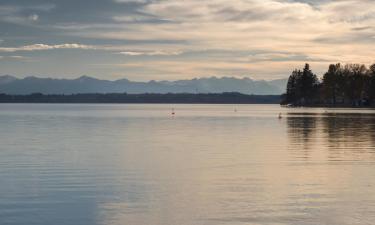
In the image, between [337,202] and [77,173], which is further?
[77,173]

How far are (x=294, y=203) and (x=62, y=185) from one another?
951 centimetres

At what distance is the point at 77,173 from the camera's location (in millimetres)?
26344

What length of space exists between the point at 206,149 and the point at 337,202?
20186mm

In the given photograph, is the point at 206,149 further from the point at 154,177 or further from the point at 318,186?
the point at 318,186

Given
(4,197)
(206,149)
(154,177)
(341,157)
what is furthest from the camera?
(206,149)

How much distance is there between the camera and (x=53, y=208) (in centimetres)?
1797

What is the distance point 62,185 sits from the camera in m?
22.8

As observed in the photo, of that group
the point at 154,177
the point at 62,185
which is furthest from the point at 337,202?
the point at 62,185

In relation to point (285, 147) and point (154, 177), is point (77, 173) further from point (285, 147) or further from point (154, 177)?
point (285, 147)

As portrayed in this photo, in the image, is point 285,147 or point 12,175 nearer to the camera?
point 12,175

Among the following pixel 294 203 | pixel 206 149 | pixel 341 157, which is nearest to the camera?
pixel 294 203

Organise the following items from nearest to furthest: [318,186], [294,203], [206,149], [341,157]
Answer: [294,203] → [318,186] → [341,157] → [206,149]

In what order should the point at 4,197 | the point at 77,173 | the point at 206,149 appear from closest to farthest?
the point at 4,197 → the point at 77,173 → the point at 206,149

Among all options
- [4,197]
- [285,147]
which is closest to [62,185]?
[4,197]
